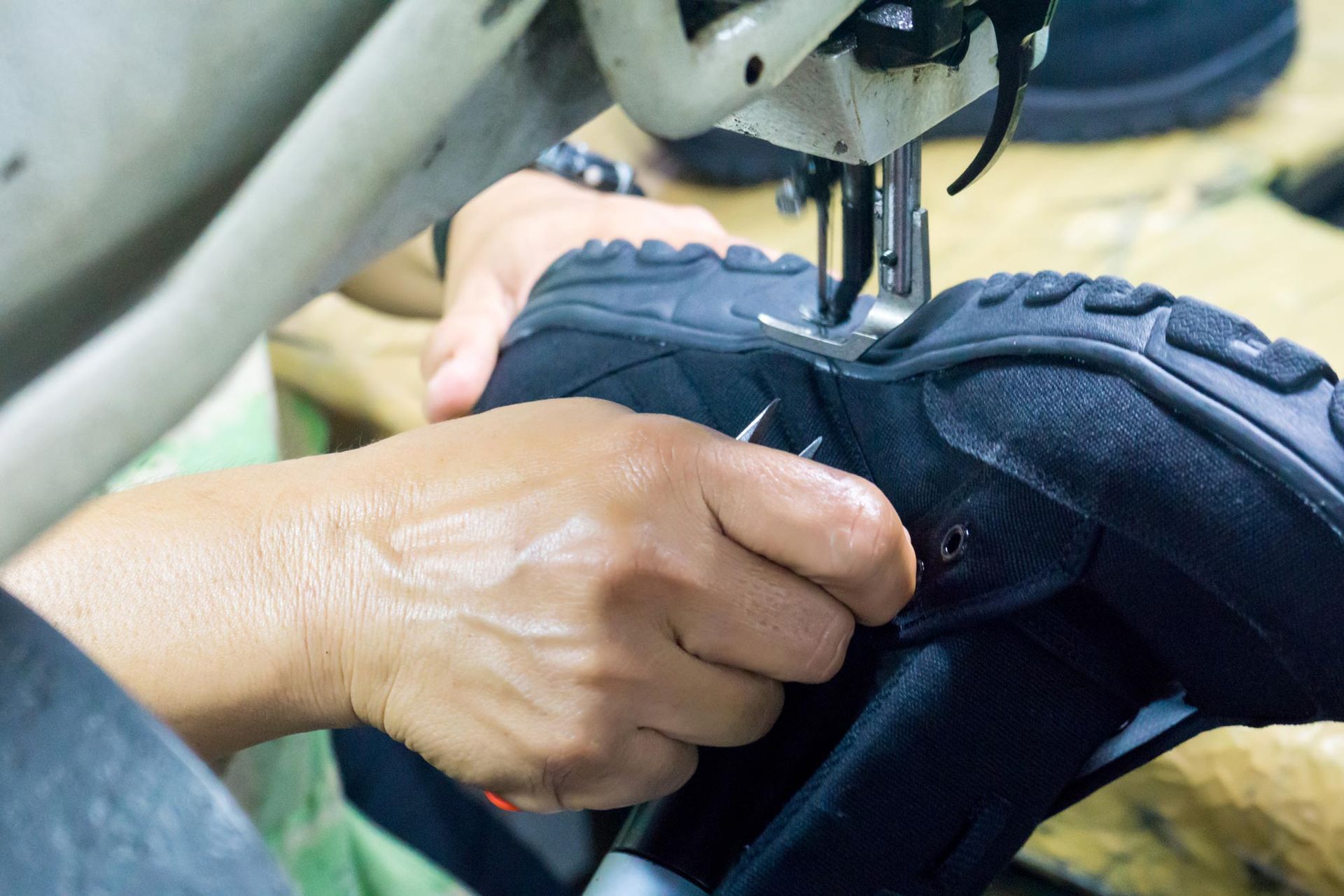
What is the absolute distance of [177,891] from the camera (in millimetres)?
200

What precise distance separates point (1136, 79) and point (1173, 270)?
34cm

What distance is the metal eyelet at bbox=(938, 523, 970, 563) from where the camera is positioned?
0.45 meters

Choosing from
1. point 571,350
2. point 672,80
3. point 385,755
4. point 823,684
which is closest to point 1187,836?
point 823,684

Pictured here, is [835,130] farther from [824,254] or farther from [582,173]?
[582,173]

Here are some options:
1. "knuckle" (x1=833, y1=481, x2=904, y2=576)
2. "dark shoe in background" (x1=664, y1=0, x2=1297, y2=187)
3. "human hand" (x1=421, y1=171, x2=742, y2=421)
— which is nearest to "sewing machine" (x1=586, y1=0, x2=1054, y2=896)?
"knuckle" (x1=833, y1=481, x2=904, y2=576)

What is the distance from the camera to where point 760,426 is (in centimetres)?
49

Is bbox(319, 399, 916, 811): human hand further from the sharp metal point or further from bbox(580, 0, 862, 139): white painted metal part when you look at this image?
bbox(580, 0, 862, 139): white painted metal part

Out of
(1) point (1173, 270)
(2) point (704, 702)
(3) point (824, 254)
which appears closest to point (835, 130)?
(3) point (824, 254)

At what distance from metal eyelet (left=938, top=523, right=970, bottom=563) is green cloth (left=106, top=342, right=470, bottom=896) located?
0.47 meters

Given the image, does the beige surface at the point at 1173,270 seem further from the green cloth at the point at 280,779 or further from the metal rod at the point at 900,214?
the metal rod at the point at 900,214

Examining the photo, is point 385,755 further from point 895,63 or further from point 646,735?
point 895,63

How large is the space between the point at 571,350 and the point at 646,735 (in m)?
0.24

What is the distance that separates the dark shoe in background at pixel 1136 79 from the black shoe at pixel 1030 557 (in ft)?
2.65

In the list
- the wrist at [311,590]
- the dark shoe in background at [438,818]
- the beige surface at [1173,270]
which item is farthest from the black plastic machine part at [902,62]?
the dark shoe in background at [438,818]
